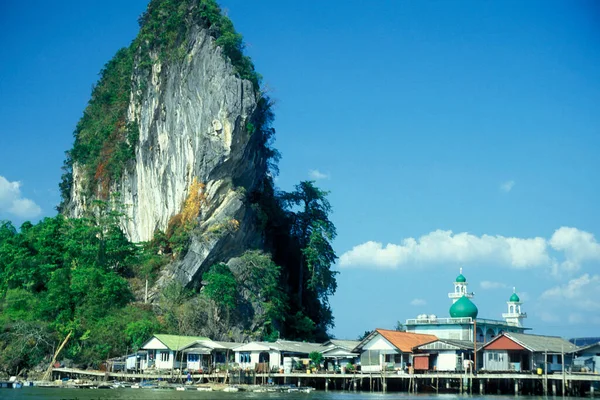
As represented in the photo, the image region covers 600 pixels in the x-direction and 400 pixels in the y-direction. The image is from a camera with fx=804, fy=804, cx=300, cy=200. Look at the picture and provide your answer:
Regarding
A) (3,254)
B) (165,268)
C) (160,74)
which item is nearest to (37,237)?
(3,254)

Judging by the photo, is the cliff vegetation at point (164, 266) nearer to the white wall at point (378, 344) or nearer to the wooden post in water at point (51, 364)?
the wooden post in water at point (51, 364)

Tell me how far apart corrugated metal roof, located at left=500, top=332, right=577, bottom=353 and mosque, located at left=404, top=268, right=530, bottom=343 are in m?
5.52

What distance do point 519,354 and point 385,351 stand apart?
811 centimetres

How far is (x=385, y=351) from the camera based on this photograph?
5038 cm

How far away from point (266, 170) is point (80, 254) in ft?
56.2

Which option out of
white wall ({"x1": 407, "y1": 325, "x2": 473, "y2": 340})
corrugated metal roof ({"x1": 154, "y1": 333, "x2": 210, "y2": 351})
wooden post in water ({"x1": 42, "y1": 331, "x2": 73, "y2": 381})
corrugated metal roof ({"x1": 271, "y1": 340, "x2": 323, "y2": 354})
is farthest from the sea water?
white wall ({"x1": 407, "y1": 325, "x2": 473, "y2": 340})

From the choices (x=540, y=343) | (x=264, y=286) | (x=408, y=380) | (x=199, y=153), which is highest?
(x=199, y=153)

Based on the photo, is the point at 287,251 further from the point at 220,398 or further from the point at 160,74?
the point at 220,398

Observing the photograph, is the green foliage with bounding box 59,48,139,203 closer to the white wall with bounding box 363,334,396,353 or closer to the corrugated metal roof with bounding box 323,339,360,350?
the corrugated metal roof with bounding box 323,339,360,350

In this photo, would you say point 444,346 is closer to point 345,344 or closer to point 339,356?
point 339,356

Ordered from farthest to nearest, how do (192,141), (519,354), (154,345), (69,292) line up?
1. (192,141)
2. (69,292)
3. (154,345)
4. (519,354)

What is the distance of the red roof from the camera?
4984 centimetres

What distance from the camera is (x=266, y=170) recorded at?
68938mm

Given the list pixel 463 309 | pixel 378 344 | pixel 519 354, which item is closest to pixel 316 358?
pixel 378 344
